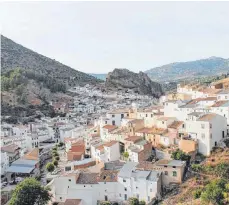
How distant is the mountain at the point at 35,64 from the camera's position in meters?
92.4

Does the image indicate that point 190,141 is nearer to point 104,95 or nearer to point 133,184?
point 133,184

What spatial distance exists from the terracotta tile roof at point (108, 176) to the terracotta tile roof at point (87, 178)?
0.42 m

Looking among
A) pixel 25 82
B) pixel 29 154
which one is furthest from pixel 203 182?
pixel 25 82

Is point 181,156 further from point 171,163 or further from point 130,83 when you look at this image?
point 130,83

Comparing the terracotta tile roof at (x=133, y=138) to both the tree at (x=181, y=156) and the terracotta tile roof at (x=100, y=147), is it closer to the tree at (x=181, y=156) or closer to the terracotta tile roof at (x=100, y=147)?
the terracotta tile roof at (x=100, y=147)

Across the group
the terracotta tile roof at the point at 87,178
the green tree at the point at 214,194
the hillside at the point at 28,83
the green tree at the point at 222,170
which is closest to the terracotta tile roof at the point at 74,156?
the terracotta tile roof at the point at 87,178

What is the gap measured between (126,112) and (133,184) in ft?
49.3

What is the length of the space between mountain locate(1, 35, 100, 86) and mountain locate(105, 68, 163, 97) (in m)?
10.8

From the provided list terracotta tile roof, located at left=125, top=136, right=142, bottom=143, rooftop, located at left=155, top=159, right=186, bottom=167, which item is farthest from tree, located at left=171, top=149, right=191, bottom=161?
terracotta tile roof, located at left=125, top=136, right=142, bottom=143

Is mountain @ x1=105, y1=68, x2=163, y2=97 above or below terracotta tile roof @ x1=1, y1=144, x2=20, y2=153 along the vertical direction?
above

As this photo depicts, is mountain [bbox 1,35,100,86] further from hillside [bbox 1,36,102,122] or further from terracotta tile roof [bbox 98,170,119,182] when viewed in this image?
terracotta tile roof [bbox 98,170,119,182]

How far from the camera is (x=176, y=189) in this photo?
2736 cm

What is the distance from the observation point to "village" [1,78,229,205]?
2806 centimetres

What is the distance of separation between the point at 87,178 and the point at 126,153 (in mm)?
4676
